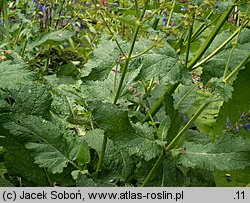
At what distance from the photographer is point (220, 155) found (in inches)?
46.6

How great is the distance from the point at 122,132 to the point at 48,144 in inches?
8.0

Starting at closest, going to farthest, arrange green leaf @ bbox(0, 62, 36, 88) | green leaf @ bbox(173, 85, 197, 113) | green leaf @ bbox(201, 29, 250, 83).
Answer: green leaf @ bbox(0, 62, 36, 88)
green leaf @ bbox(201, 29, 250, 83)
green leaf @ bbox(173, 85, 197, 113)

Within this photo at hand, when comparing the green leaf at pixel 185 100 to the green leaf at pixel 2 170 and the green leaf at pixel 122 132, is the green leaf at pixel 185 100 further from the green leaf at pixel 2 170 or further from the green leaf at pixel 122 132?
the green leaf at pixel 2 170

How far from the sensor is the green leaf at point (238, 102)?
1.48m

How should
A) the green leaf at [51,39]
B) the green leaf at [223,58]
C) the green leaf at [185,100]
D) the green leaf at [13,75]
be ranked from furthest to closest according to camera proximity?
1. the green leaf at [51,39]
2. the green leaf at [185,100]
3. the green leaf at [223,58]
4. the green leaf at [13,75]

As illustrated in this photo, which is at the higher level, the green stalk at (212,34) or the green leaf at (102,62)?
the green stalk at (212,34)

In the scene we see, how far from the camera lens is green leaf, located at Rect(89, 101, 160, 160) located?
1159 mm

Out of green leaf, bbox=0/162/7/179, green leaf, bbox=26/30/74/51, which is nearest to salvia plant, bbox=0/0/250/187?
green leaf, bbox=0/162/7/179

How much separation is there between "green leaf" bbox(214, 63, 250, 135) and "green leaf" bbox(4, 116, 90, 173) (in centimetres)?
48

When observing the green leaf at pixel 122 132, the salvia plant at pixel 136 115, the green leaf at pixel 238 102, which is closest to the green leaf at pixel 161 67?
the salvia plant at pixel 136 115

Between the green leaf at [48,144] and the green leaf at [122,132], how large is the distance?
12 centimetres

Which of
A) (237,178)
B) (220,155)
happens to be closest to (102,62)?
(220,155)

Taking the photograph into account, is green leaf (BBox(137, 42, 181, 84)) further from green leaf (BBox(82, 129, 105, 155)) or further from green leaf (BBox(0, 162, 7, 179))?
green leaf (BBox(0, 162, 7, 179))
